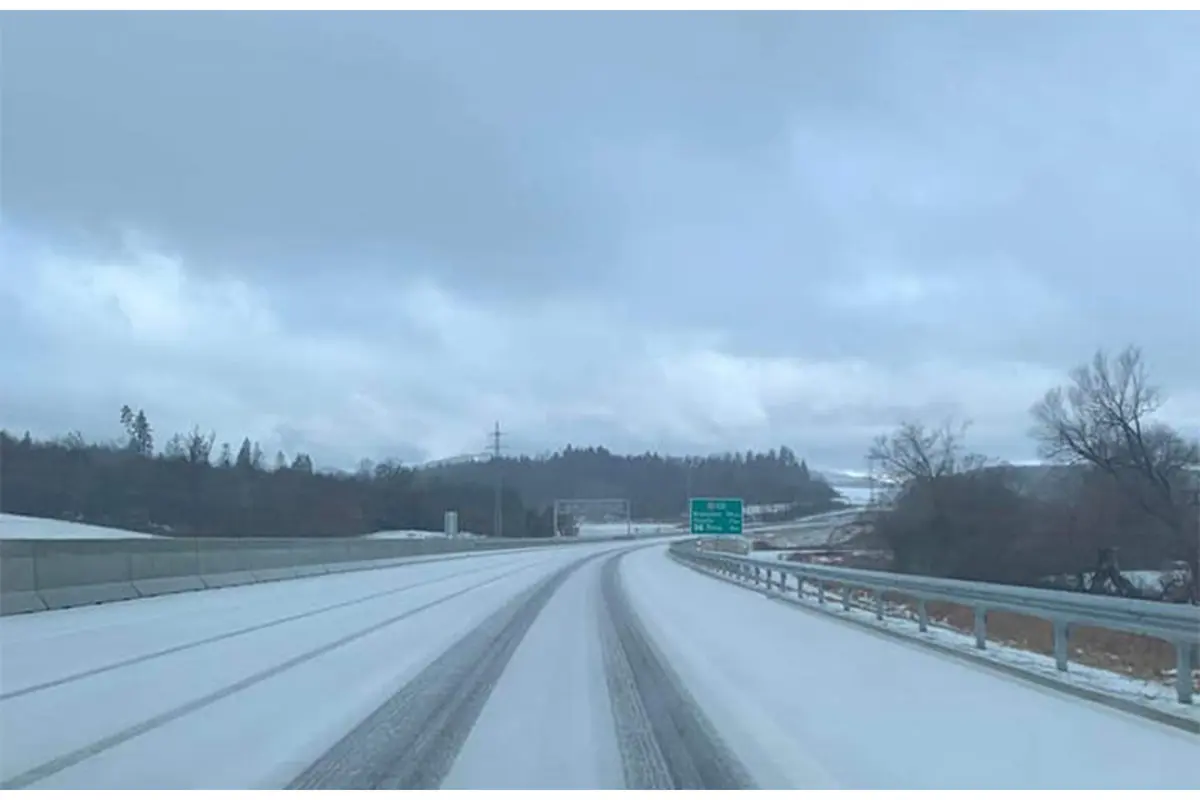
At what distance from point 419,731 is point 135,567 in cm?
1931

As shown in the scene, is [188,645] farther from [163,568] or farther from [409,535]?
[409,535]

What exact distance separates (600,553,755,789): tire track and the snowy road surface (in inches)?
1.6

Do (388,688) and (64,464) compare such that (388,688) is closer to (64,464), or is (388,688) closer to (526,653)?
(526,653)

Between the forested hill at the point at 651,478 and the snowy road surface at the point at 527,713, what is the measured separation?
90.8 m

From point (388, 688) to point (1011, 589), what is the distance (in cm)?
812

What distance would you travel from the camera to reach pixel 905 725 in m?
11.7

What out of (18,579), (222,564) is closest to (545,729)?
(18,579)

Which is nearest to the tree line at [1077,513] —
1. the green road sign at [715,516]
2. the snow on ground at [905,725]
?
the green road sign at [715,516]

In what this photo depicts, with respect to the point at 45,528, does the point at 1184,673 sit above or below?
below

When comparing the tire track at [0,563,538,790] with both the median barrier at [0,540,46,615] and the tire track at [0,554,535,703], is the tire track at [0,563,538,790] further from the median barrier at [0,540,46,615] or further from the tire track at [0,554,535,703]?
the median barrier at [0,540,46,615]

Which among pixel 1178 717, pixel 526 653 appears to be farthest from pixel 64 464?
pixel 1178 717

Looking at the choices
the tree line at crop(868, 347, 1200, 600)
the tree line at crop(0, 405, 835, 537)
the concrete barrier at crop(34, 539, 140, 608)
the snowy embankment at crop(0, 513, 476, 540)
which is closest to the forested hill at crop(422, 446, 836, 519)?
the tree line at crop(0, 405, 835, 537)

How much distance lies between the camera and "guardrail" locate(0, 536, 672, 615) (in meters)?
23.2

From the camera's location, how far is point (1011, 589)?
56.8 ft
